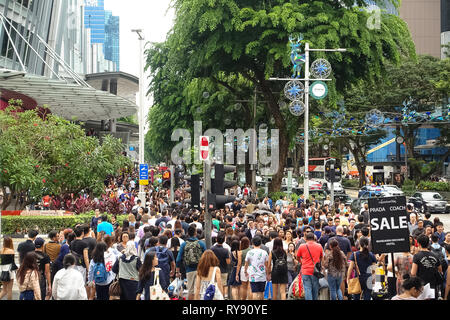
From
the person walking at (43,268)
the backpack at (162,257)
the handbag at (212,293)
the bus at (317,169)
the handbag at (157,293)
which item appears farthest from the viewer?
the bus at (317,169)

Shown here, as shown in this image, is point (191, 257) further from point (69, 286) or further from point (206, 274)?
point (69, 286)

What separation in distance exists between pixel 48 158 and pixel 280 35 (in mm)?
12211

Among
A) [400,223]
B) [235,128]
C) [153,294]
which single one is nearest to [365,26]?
[235,128]

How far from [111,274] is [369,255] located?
15.1ft

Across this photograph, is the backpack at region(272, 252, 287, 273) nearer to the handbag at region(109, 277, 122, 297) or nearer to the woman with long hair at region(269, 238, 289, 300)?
the woman with long hair at region(269, 238, 289, 300)

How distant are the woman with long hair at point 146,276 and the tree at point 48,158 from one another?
13.3 meters

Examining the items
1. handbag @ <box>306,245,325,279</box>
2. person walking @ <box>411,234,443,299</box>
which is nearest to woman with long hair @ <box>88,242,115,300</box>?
handbag @ <box>306,245,325,279</box>

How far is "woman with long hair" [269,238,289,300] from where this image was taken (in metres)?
10.7

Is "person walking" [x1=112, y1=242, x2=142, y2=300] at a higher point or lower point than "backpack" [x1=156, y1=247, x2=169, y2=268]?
lower

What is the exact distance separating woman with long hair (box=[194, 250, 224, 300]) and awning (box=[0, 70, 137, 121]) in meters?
18.5

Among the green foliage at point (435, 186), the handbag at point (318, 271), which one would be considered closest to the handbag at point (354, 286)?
the handbag at point (318, 271)

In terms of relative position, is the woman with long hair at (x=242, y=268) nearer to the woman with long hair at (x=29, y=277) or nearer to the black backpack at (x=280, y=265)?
the black backpack at (x=280, y=265)

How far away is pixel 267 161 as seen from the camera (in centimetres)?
4266

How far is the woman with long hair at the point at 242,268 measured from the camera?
36.2ft
